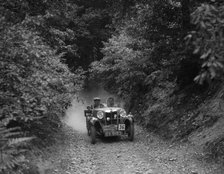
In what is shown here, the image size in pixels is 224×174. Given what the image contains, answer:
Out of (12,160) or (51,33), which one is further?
(51,33)

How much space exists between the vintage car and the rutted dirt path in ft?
1.38

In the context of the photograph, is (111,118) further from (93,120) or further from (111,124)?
(93,120)

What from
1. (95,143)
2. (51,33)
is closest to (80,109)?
(95,143)

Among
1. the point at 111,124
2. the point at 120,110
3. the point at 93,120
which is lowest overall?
the point at 111,124

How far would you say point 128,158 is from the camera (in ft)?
40.3

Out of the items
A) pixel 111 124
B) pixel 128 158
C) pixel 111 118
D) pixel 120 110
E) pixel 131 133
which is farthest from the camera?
pixel 120 110

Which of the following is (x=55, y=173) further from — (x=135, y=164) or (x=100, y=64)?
(x=100, y=64)

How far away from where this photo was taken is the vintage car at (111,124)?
15.5 meters

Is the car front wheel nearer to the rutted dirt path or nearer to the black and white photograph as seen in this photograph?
the black and white photograph

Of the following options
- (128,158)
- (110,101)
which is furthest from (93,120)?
(128,158)

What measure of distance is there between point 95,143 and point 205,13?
1171 centimetres

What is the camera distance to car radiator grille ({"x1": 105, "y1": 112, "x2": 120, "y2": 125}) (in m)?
16.0

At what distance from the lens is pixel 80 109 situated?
31453mm

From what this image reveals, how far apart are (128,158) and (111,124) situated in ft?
12.0
